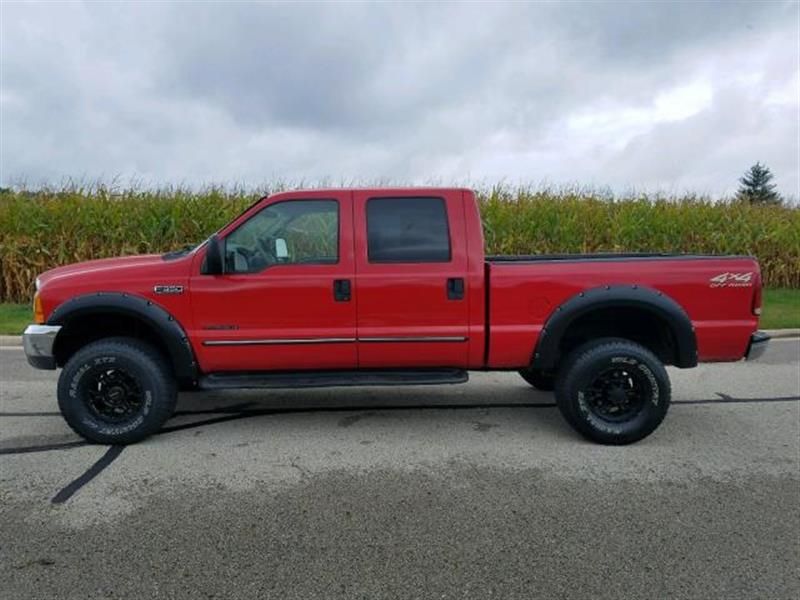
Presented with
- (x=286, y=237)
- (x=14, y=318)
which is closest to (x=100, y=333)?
(x=286, y=237)

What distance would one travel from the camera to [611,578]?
2.62m

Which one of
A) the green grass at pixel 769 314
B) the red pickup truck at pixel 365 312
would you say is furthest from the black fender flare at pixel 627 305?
the green grass at pixel 769 314

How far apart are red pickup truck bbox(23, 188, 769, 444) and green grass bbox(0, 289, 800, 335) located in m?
5.91

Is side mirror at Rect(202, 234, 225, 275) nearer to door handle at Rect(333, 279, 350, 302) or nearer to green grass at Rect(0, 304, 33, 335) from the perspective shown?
door handle at Rect(333, 279, 350, 302)

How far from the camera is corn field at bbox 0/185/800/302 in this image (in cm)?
1203

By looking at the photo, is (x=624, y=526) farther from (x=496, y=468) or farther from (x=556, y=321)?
(x=556, y=321)

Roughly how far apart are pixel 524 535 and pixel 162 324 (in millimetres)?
2934

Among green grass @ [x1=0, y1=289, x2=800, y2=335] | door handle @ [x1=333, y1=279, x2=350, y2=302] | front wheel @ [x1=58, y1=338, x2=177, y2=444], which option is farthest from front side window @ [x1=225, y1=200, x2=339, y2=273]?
green grass @ [x1=0, y1=289, x2=800, y2=335]

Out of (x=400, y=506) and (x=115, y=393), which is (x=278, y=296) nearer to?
(x=115, y=393)

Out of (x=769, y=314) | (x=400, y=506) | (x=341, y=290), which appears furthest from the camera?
(x=769, y=314)

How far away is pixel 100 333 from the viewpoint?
4.54 metres

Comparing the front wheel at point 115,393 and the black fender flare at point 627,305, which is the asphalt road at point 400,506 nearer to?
the front wheel at point 115,393

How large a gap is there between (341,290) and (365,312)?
0.25 m

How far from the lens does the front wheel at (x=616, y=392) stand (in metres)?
4.24
